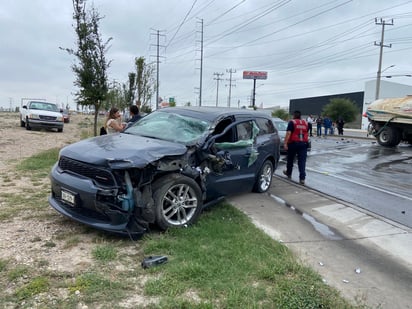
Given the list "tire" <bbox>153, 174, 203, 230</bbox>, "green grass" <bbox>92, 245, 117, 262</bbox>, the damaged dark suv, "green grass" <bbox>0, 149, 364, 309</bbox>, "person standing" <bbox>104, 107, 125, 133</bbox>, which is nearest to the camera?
"green grass" <bbox>0, 149, 364, 309</bbox>

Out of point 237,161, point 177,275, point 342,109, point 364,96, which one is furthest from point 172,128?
point 364,96

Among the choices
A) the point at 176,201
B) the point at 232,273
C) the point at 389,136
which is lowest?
the point at 232,273

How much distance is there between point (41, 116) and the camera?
2094 cm

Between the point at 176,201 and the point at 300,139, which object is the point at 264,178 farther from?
the point at 176,201

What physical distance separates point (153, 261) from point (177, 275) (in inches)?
14.2

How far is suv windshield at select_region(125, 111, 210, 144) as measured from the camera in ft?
18.6

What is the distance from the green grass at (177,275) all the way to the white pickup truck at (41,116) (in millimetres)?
Answer: 17833

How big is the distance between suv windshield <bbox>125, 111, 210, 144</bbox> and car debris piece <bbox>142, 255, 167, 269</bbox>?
1.95 meters

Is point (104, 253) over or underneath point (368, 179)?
over

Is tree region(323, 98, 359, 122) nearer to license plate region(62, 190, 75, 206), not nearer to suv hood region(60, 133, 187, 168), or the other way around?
suv hood region(60, 133, 187, 168)

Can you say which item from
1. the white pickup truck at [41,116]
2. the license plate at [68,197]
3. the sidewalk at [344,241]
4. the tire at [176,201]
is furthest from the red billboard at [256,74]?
the license plate at [68,197]

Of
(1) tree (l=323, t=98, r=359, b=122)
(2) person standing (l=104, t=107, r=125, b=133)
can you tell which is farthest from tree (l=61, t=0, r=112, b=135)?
(1) tree (l=323, t=98, r=359, b=122)

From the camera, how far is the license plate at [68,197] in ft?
14.8

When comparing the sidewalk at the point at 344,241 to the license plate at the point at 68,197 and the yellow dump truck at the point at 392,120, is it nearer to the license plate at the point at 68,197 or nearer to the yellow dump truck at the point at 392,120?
the license plate at the point at 68,197
